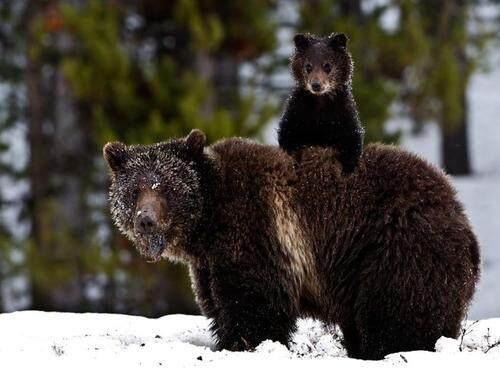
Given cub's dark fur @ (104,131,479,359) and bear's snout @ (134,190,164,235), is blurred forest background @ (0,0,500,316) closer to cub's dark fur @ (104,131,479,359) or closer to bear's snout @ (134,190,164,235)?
cub's dark fur @ (104,131,479,359)

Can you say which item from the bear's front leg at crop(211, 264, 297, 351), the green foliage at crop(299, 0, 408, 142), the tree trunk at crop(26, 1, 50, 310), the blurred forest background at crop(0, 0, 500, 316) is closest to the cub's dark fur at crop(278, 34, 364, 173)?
the bear's front leg at crop(211, 264, 297, 351)

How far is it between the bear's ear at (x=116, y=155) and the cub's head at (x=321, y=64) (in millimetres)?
1414

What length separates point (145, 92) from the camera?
47.0ft

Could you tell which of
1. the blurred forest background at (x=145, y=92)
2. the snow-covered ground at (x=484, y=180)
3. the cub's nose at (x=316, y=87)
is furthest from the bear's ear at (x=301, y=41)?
the snow-covered ground at (x=484, y=180)

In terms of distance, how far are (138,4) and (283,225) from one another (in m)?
9.82

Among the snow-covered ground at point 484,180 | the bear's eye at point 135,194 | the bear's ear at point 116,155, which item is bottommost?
the snow-covered ground at point 484,180

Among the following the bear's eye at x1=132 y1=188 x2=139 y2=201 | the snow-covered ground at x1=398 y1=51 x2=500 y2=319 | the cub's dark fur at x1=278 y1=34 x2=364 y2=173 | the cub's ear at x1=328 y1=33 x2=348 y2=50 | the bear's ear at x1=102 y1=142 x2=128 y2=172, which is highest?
the cub's ear at x1=328 y1=33 x2=348 y2=50

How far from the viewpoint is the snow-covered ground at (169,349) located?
5504mm

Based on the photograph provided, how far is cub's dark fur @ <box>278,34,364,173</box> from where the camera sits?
266 inches

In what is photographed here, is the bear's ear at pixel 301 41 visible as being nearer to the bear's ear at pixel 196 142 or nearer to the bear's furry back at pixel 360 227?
→ the bear's furry back at pixel 360 227

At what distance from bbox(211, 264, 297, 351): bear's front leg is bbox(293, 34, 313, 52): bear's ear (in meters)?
1.98

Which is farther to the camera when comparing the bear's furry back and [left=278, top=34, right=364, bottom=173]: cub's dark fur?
[left=278, top=34, right=364, bottom=173]: cub's dark fur

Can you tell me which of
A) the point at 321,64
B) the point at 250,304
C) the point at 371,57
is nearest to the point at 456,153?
the point at 371,57

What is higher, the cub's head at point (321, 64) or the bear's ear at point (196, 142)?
the cub's head at point (321, 64)
